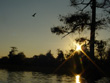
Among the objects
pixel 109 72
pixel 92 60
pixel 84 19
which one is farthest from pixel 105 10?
pixel 109 72

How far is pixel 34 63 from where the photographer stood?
90.8 metres

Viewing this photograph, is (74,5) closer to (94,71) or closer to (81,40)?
(81,40)

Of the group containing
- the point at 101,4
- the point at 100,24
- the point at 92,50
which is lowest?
the point at 92,50

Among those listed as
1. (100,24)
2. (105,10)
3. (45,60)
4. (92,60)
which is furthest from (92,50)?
(45,60)

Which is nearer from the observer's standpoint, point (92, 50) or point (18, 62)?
point (92, 50)

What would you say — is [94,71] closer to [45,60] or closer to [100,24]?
[100,24]

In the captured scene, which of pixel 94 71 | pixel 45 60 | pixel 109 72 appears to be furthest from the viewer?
pixel 45 60

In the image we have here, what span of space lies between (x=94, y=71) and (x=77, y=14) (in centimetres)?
525

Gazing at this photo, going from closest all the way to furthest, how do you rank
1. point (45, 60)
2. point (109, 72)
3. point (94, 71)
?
point (94, 71), point (109, 72), point (45, 60)

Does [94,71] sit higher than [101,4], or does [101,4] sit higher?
[101,4]

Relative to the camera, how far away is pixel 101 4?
1739 centimetres

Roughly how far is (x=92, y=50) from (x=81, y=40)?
4.97 ft

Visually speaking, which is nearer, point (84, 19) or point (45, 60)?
point (84, 19)

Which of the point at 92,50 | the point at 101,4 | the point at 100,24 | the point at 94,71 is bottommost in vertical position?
the point at 94,71
